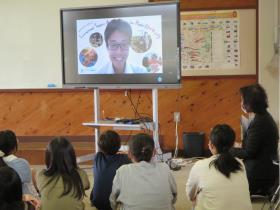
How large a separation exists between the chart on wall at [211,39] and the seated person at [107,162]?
2647 mm

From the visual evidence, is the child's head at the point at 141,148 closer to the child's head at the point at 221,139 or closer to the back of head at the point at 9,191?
the child's head at the point at 221,139

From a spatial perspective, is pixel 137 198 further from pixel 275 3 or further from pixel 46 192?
pixel 275 3

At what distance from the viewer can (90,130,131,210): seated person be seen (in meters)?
3.20

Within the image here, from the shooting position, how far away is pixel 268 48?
18.0 ft

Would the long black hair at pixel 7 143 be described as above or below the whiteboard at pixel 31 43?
below

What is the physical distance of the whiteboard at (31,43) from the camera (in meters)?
5.84

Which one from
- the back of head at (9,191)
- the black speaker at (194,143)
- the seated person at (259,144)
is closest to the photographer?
the back of head at (9,191)

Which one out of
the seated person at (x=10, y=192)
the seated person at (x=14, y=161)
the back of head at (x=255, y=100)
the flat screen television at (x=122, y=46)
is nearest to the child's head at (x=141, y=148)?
the seated person at (x=14, y=161)

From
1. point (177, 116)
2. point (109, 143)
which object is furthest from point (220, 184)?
point (177, 116)

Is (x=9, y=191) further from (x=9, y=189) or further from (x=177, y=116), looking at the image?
(x=177, y=116)

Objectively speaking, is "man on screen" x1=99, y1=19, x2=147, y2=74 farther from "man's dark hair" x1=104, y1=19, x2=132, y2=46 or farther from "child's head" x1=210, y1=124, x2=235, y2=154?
"child's head" x1=210, y1=124, x2=235, y2=154

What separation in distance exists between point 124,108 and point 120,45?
1.16m

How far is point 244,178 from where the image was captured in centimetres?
266

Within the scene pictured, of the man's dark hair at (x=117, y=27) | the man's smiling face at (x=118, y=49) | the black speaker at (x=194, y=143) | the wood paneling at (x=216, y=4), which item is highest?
the wood paneling at (x=216, y=4)
